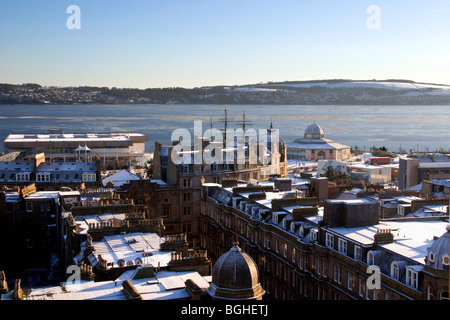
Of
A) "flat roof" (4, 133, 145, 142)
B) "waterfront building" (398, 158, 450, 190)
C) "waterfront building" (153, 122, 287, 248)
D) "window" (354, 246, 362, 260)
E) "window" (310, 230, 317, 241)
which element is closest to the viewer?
"window" (354, 246, 362, 260)

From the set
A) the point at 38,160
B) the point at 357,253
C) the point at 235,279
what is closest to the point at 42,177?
the point at 38,160

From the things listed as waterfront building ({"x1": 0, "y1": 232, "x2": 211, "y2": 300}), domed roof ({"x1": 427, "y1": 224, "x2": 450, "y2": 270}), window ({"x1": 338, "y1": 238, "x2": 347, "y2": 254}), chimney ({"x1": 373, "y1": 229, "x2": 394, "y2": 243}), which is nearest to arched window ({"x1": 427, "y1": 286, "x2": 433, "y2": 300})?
domed roof ({"x1": 427, "y1": 224, "x2": 450, "y2": 270})

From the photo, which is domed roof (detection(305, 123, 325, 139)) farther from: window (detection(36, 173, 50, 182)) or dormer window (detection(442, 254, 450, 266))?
dormer window (detection(442, 254, 450, 266))

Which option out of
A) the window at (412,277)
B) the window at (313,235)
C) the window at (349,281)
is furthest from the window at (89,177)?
the window at (412,277)

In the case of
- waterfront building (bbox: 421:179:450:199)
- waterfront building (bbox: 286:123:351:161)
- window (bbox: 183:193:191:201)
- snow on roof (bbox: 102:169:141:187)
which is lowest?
waterfront building (bbox: 286:123:351:161)

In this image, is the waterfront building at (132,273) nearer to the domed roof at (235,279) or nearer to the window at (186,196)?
the domed roof at (235,279)

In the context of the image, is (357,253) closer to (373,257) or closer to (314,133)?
(373,257)
